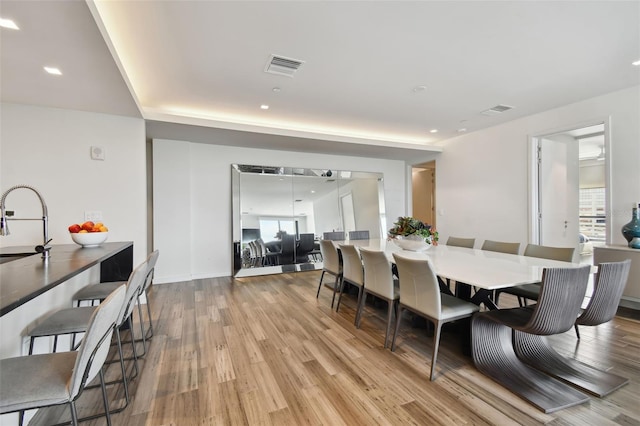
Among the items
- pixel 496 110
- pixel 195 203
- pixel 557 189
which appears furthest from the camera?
pixel 195 203

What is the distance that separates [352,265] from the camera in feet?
10.3

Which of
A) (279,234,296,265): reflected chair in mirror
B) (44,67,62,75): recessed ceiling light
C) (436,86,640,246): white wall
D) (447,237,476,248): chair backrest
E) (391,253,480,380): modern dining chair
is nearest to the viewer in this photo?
(391,253,480,380): modern dining chair

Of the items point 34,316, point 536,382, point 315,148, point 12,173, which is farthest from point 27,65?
point 536,382

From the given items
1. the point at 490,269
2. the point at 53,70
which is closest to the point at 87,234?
the point at 53,70

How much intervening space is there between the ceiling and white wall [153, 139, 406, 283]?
661 millimetres

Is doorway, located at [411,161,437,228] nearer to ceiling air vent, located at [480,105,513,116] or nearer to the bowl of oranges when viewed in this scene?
ceiling air vent, located at [480,105,513,116]

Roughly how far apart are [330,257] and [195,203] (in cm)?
287

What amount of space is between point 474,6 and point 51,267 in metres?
3.25

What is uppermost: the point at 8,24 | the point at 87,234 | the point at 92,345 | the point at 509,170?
the point at 8,24

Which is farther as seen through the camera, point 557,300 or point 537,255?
point 537,255

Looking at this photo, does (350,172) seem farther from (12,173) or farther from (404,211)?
(12,173)

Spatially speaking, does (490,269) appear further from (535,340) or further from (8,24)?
(8,24)

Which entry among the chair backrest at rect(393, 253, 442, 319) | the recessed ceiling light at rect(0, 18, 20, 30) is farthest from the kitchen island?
the chair backrest at rect(393, 253, 442, 319)

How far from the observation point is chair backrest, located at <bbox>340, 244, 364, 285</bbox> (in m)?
2.99
